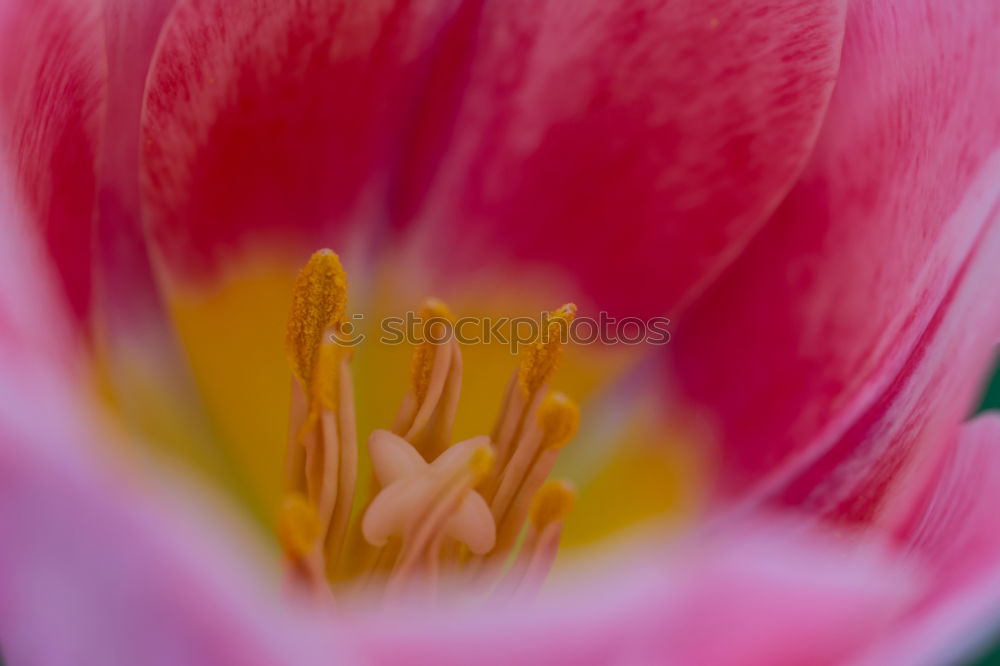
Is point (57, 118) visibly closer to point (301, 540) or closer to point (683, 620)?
point (301, 540)

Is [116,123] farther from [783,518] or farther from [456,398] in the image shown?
[783,518]

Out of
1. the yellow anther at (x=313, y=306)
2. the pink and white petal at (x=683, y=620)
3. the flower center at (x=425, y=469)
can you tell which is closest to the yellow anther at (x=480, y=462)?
the flower center at (x=425, y=469)

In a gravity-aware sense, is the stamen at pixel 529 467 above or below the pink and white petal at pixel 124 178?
below

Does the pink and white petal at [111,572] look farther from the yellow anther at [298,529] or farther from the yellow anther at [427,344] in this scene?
the yellow anther at [427,344]

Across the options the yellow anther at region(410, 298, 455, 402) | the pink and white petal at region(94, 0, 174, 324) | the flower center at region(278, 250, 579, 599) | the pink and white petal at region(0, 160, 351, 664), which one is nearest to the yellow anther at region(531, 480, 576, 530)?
the flower center at region(278, 250, 579, 599)

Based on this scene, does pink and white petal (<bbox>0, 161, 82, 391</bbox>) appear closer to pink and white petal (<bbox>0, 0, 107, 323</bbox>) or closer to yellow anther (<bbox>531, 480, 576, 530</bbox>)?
pink and white petal (<bbox>0, 0, 107, 323</bbox>)

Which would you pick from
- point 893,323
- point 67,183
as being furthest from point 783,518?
point 67,183

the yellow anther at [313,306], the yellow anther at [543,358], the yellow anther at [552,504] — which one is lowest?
the yellow anther at [552,504]
